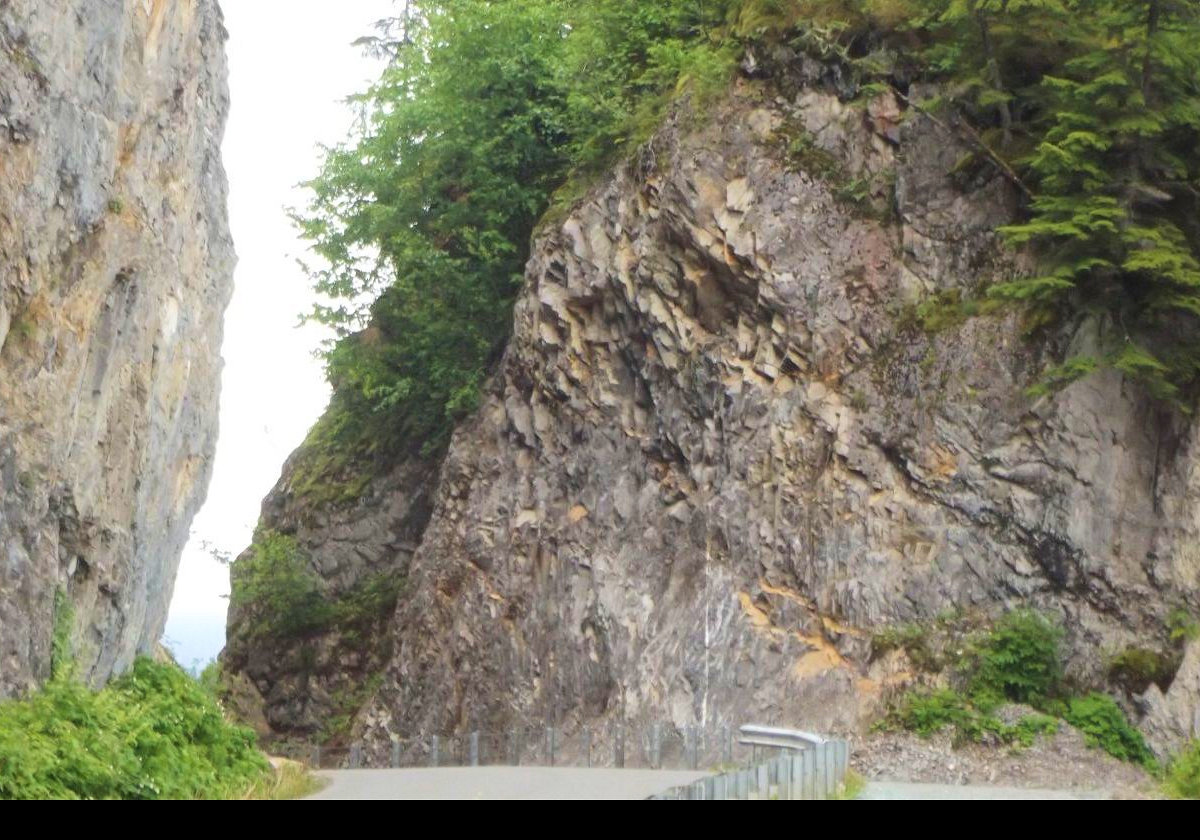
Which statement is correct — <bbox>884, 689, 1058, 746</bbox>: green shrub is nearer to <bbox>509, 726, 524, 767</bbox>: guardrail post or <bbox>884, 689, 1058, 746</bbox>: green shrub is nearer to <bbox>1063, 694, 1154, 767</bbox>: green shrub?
<bbox>1063, 694, 1154, 767</bbox>: green shrub

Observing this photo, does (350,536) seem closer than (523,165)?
No

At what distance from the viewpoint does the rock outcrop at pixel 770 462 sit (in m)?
23.6

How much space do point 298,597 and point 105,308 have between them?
17721 mm

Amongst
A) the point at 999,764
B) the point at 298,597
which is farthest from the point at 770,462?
the point at 298,597

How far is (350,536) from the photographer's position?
120ft

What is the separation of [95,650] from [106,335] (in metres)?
3.77

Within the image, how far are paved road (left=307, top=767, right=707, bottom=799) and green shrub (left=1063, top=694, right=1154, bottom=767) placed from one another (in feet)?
18.3

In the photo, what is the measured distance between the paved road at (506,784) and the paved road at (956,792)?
2.31 meters

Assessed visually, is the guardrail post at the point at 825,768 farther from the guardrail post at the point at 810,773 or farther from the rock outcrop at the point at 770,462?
the rock outcrop at the point at 770,462

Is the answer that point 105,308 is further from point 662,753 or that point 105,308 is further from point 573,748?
point 573,748

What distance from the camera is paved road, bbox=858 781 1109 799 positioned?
16.2m

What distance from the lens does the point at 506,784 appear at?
18.2 m
